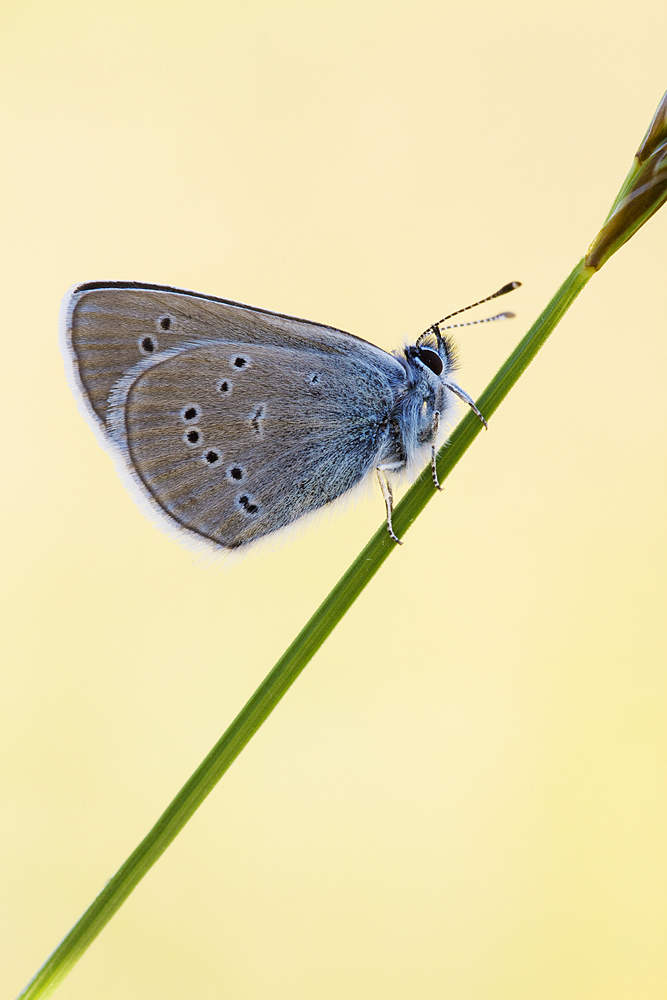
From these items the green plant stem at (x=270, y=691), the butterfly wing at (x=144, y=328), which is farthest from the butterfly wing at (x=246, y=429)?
the green plant stem at (x=270, y=691)

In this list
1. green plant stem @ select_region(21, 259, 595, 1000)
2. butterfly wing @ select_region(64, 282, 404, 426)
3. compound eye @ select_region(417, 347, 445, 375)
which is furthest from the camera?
compound eye @ select_region(417, 347, 445, 375)

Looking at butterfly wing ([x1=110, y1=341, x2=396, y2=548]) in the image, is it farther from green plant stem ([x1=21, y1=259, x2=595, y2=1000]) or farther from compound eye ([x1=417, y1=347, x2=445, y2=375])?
green plant stem ([x1=21, y1=259, x2=595, y2=1000])

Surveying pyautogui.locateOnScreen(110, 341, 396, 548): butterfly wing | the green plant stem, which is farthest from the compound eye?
the green plant stem

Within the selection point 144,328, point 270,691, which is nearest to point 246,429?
point 144,328

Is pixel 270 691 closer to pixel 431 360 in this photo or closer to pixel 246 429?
pixel 246 429

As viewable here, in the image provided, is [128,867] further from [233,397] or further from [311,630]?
[233,397]

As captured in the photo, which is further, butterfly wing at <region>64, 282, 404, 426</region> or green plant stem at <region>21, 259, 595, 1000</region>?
butterfly wing at <region>64, 282, 404, 426</region>
